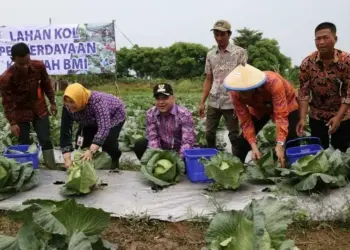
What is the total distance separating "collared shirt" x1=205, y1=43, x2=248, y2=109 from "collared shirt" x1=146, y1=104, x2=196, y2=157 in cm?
77

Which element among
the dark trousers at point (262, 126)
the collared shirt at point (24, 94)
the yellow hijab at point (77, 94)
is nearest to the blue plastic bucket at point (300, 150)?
the dark trousers at point (262, 126)

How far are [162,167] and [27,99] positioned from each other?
1.99 m

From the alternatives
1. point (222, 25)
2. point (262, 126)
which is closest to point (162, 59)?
point (222, 25)

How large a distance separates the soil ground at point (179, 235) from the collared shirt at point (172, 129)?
1.19m

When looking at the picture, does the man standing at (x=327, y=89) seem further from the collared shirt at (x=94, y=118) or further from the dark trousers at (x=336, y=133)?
the collared shirt at (x=94, y=118)

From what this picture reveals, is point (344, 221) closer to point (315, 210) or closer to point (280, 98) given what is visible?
point (315, 210)

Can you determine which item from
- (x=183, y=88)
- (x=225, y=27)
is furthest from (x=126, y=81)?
(x=225, y=27)

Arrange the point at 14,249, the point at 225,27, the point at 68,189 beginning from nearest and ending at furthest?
the point at 14,249, the point at 68,189, the point at 225,27

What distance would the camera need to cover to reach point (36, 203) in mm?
2459

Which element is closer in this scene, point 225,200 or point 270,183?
point 225,200

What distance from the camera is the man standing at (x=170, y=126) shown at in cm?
440

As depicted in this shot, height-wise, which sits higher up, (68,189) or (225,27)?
(225,27)

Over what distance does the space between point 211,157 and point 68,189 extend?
4.40 feet

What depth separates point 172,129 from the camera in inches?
180
